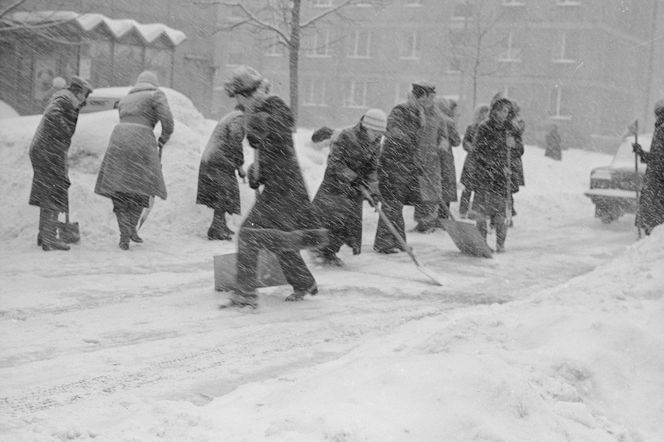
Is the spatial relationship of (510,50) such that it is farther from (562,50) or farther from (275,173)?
(275,173)

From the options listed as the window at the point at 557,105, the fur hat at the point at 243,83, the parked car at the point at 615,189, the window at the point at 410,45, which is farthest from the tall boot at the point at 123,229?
the window at the point at 410,45

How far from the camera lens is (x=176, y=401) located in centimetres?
493

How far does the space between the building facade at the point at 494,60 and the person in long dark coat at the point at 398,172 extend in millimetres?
31094

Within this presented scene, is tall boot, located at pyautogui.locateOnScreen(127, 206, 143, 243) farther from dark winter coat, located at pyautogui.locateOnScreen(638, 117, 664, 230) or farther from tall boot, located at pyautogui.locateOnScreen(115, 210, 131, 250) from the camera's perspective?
dark winter coat, located at pyautogui.locateOnScreen(638, 117, 664, 230)

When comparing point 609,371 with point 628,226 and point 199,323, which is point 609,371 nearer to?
point 199,323

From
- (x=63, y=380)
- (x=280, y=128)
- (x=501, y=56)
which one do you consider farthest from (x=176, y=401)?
(x=501, y=56)

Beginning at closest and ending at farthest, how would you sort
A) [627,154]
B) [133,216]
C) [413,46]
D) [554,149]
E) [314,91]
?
[133,216]
[627,154]
[554,149]
[413,46]
[314,91]

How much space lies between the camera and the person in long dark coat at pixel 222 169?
11.6 meters

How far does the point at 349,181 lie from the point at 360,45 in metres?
44.8

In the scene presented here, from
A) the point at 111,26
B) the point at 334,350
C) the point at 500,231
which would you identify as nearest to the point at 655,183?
the point at 500,231

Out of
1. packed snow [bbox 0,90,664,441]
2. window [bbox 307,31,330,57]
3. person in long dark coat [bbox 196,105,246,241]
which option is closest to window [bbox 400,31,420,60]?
window [bbox 307,31,330,57]

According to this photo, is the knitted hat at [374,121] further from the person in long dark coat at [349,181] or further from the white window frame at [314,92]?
the white window frame at [314,92]

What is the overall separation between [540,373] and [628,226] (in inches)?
486

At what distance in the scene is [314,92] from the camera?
54.9 meters
